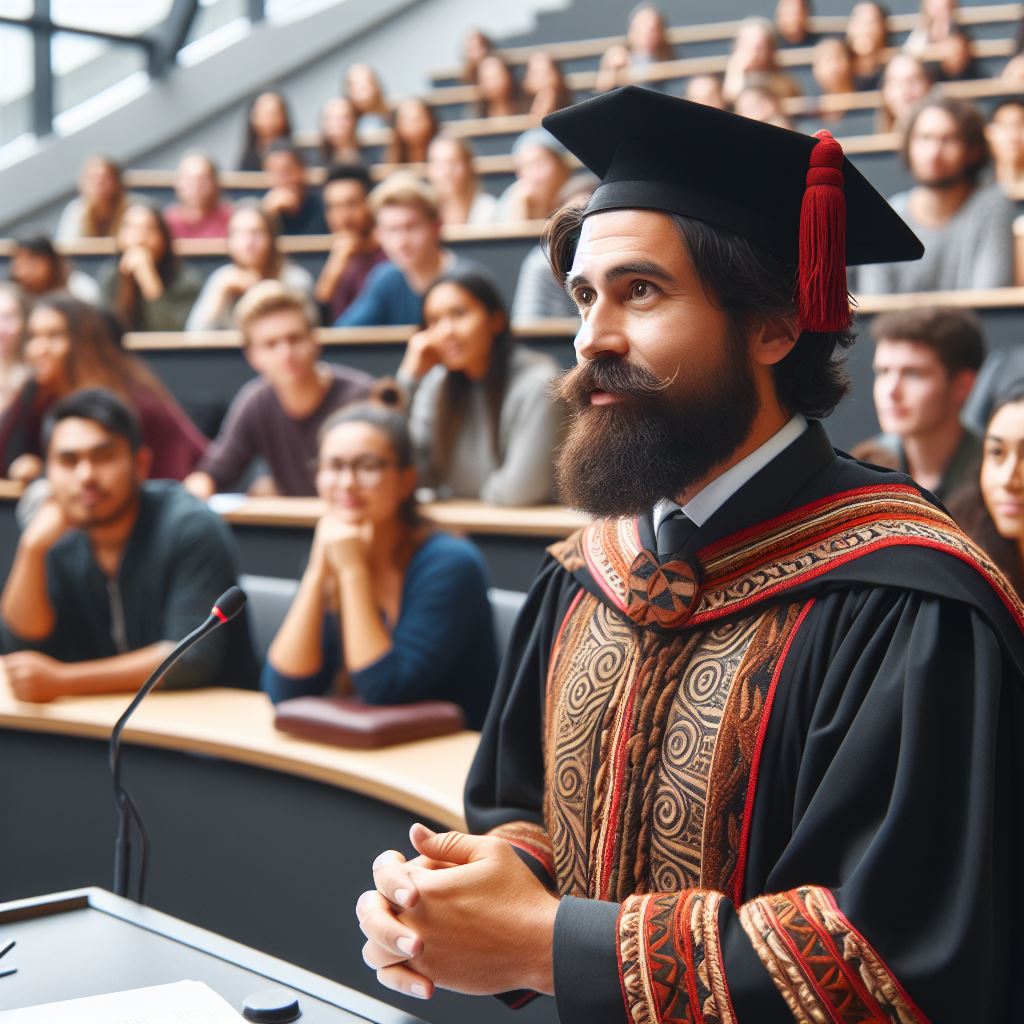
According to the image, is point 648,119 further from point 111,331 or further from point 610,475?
point 111,331

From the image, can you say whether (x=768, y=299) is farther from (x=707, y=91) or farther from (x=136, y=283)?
(x=136, y=283)

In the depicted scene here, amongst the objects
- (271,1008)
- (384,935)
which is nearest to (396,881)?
(384,935)

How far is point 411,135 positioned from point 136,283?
1839 mm

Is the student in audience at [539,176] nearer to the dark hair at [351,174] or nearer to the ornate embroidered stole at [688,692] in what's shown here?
the dark hair at [351,174]

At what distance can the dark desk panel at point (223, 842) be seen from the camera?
89.3 inches

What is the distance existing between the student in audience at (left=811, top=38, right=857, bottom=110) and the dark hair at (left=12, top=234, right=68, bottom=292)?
11.9 ft

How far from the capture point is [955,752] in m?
1.10

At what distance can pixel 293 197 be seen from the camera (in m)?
6.79

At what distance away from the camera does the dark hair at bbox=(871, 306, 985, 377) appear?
2934 mm

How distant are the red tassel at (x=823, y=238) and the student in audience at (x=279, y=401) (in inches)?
121

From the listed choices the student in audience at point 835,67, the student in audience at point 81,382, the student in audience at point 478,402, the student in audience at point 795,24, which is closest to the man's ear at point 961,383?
the student in audience at point 478,402

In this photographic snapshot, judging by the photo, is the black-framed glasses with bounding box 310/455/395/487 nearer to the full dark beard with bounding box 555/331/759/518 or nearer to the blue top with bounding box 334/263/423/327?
the full dark beard with bounding box 555/331/759/518

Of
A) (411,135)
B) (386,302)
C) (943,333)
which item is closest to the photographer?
(943,333)

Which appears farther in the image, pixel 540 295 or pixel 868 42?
pixel 868 42
